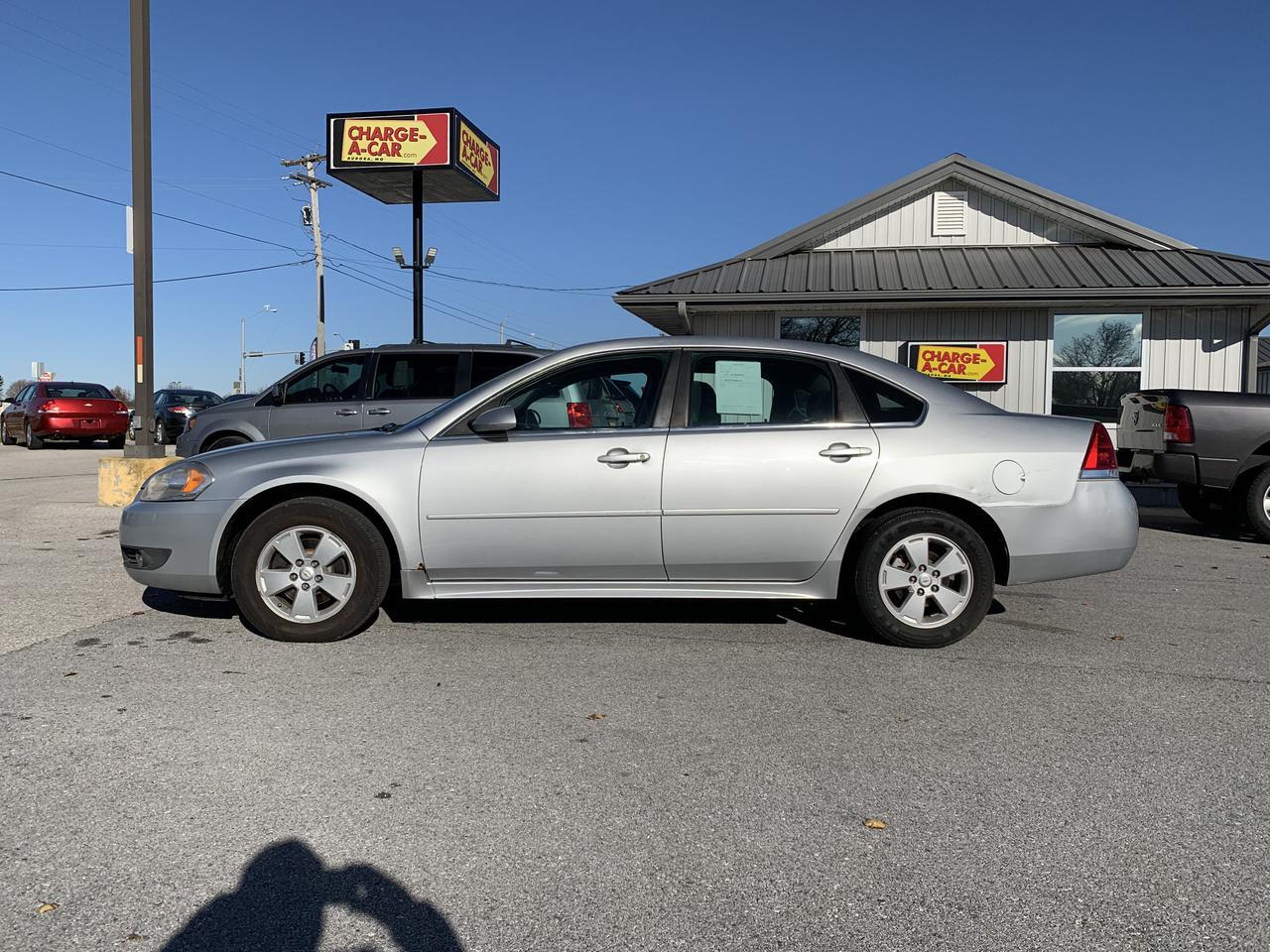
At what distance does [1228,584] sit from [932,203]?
31.9ft

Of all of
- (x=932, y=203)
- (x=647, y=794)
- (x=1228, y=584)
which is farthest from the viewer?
(x=932, y=203)

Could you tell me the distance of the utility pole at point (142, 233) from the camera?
462 inches

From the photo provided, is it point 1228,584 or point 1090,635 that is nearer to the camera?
point 1090,635

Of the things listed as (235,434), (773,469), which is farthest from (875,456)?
(235,434)

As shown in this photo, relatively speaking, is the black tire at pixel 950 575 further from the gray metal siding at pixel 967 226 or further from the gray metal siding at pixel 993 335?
the gray metal siding at pixel 967 226

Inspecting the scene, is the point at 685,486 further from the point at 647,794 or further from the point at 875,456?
the point at 647,794

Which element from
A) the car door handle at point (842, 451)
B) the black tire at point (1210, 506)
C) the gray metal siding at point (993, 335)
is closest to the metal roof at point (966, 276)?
the gray metal siding at point (993, 335)

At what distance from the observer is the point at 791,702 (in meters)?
4.05

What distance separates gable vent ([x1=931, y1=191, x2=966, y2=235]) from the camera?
15109 mm

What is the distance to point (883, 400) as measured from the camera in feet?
16.4

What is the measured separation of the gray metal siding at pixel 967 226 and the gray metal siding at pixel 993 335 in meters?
1.73

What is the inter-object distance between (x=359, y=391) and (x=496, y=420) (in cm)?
570

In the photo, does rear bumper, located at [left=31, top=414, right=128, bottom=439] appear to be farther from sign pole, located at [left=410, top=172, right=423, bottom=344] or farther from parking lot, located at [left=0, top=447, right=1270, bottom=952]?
parking lot, located at [left=0, top=447, right=1270, bottom=952]

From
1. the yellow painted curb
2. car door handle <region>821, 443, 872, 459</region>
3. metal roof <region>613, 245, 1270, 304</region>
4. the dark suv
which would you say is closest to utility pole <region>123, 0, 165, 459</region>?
the yellow painted curb
